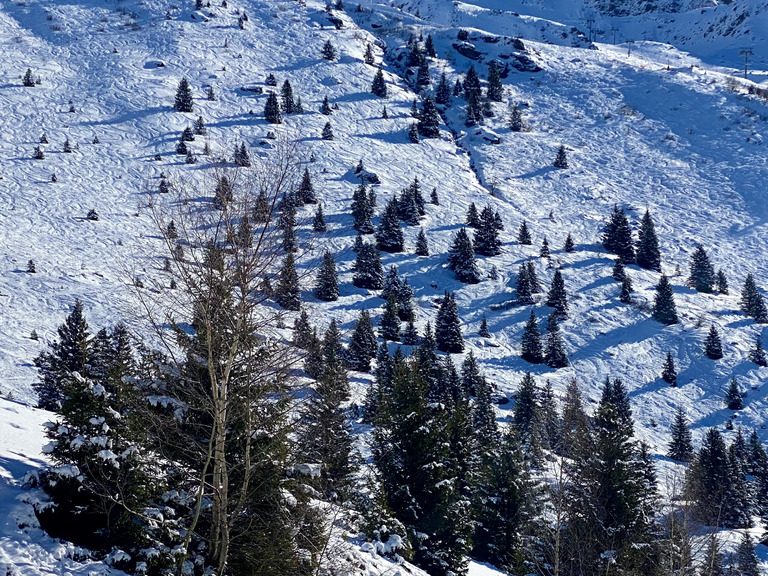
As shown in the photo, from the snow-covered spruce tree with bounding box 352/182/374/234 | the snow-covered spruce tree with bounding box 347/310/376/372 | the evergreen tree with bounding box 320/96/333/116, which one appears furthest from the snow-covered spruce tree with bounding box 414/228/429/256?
the evergreen tree with bounding box 320/96/333/116

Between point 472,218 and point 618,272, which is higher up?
point 472,218

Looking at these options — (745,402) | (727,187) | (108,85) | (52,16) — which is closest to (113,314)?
(745,402)

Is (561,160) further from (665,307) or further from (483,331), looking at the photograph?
(483,331)

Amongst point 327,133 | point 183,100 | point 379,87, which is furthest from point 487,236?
point 379,87

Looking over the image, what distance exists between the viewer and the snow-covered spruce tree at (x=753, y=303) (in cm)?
7131

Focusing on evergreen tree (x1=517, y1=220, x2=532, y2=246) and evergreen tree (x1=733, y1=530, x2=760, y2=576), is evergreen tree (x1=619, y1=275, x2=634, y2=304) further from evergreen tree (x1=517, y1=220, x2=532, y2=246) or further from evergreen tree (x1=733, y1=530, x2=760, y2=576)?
evergreen tree (x1=733, y1=530, x2=760, y2=576)

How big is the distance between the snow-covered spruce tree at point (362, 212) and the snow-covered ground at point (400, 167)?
5.66 ft

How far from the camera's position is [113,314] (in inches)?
1937

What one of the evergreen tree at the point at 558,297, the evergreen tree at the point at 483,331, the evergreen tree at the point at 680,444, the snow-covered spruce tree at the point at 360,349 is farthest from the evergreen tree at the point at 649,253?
the snow-covered spruce tree at the point at 360,349

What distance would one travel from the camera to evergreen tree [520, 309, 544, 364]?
199 feet

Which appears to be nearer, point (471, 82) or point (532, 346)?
point (532, 346)

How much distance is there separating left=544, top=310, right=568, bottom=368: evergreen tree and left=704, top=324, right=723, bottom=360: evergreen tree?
48.9ft

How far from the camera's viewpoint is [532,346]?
60.7 meters

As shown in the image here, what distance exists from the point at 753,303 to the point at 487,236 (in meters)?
31.4
